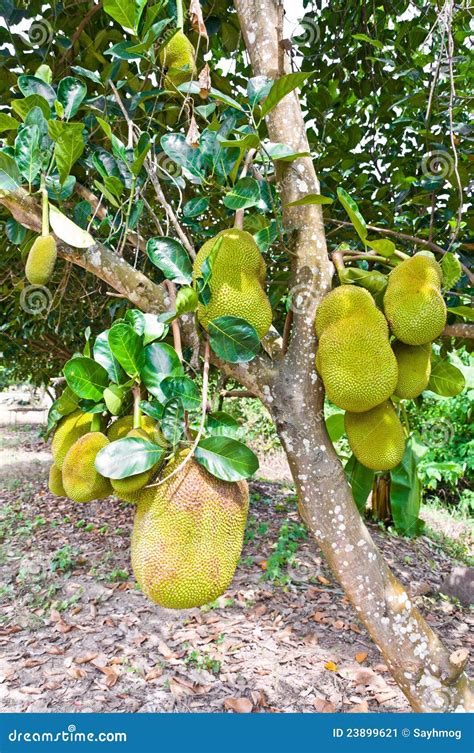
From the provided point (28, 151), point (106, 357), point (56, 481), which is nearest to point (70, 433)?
point (56, 481)

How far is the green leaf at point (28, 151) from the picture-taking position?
29.9 inches

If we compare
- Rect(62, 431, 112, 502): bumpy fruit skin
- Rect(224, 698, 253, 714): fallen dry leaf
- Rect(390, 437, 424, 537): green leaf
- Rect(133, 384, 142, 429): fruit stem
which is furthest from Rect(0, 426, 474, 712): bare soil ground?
Rect(133, 384, 142, 429): fruit stem

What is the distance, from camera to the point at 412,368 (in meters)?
0.92

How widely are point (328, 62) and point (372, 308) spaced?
4.43 feet

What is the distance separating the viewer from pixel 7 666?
2.06m

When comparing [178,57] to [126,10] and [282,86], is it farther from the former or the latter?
[282,86]

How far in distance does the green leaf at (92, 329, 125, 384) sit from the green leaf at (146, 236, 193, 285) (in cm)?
12

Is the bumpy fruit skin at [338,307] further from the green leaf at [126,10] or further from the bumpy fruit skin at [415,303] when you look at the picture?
the green leaf at [126,10]

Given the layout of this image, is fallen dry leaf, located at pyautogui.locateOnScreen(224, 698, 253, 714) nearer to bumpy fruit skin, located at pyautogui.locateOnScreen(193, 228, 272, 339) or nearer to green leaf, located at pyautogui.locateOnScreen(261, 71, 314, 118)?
bumpy fruit skin, located at pyautogui.locateOnScreen(193, 228, 272, 339)

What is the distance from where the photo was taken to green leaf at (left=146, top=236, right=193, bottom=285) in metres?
0.72

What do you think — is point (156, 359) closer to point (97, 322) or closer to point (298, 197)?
point (298, 197)

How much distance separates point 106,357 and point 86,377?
47 millimetres

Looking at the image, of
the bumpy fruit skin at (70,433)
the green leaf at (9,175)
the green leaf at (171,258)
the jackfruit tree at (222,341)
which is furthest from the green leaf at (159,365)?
the green leaf at (9,175)
